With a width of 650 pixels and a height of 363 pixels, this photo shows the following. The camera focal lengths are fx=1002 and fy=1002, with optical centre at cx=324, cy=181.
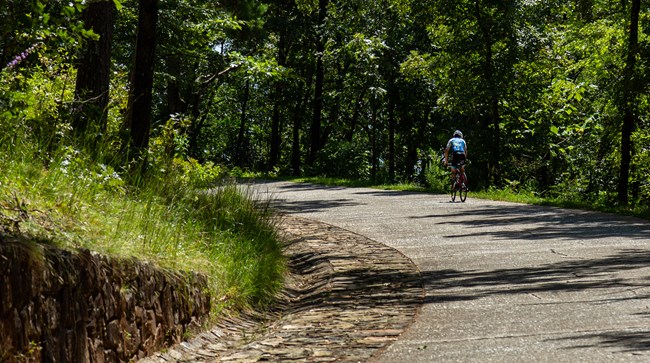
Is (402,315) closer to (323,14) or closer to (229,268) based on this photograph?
(229,268)

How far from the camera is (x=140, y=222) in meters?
8.68

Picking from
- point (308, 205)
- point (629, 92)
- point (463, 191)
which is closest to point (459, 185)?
point (463, 191)

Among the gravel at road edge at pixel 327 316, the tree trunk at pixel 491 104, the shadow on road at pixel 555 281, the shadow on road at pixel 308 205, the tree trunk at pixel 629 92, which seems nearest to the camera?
the gravel at road edge at pixel 327 316

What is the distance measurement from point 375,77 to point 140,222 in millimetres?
34139

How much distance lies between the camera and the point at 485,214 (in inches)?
789

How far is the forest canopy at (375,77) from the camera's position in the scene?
35.8 feet

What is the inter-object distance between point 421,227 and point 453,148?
8532 millimetres

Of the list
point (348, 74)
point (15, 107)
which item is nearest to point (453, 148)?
point (15, 107)

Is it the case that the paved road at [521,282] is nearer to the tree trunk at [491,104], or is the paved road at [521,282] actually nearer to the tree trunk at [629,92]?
the tree trunk at [629,92]

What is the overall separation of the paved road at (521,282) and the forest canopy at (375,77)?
139 inches

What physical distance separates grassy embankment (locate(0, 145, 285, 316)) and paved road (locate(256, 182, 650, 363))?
1918 millimetres

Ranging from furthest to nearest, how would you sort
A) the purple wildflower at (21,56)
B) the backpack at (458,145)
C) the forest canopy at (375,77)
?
the backpack at (458,145), the forest canopy at (375,77), the purple wildflower at (21,56)

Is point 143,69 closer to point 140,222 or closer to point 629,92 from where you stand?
point 140,222

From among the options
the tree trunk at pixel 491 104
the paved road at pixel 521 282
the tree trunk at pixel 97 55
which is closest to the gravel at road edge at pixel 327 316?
the paved road at pixel 521 282
